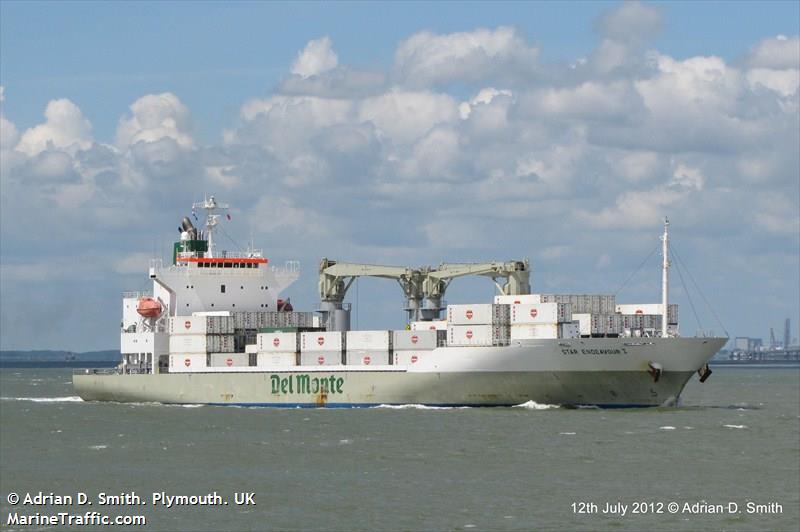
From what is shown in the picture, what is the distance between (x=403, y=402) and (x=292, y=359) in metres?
7.57

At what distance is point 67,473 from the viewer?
4369cm

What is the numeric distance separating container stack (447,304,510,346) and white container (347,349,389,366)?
483 centimetres

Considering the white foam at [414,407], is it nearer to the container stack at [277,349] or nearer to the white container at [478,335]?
the white container at [478,335]

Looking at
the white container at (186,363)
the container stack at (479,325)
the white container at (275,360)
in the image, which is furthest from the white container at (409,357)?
the white container at (186,363)

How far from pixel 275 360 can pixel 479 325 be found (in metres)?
13.3

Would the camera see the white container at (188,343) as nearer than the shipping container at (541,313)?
No

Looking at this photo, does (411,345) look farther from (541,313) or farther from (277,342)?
(277,342)

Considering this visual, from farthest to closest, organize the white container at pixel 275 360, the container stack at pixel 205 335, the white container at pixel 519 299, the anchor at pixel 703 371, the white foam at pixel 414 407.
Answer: the container stack at pixel 205 335 < the white container at pixel 275 360 < the white foam at pixel 414 407 < the white container at pixel 519 299 < the anchor at pixel 703 371

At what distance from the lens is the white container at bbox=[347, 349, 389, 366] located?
71000mm

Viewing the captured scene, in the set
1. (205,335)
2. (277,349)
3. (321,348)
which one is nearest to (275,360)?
(277,349)

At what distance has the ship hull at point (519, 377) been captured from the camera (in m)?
64.2

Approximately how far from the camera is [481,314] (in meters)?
66.6

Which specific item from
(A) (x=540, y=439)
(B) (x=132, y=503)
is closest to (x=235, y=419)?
(A) (x=540, y=439)

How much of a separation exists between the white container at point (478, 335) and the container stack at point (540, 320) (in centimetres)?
56
